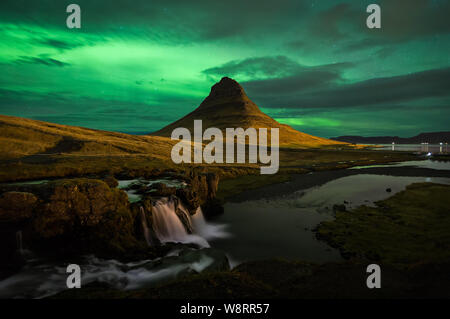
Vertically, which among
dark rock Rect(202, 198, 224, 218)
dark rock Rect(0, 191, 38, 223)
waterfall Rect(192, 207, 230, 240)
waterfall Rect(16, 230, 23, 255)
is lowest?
waterfall Rect(192, 207, 230, 240)

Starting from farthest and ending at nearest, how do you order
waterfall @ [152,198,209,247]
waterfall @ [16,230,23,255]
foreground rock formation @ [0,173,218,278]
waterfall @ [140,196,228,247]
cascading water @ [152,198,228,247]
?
1. cascading water @ [152,198,228,247]
2. waterfall @ [152,198,209,247]
3. waterfall @ [140,196,228,247]
4. foreground rock formation @ [0,173,218,278]
5. waterfall @ [16,230,23,255]

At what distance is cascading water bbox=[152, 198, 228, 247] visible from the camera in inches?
794

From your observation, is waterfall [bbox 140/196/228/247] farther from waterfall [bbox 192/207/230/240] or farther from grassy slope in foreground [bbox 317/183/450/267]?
grassy slope in foreground [bbox 317/183/450/267]

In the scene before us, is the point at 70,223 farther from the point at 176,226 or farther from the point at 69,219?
the point at 176,226

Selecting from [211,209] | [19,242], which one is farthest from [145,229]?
[211,209]

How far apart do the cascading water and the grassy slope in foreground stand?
441 inches

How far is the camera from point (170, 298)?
312 inches

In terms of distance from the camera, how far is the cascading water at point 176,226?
20.2 m

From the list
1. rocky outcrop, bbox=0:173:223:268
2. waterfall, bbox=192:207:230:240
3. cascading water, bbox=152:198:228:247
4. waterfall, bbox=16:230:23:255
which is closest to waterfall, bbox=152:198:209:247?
cascading water, bbox=152:198:228:247

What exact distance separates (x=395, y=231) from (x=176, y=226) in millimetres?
20591

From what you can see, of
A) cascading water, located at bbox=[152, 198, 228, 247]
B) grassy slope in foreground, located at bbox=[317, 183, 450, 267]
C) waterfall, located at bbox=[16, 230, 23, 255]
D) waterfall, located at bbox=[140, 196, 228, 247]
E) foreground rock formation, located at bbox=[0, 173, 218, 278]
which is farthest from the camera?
cascading water, located at bbox=[152, 198, 228, 247]

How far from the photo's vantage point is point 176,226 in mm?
21625
